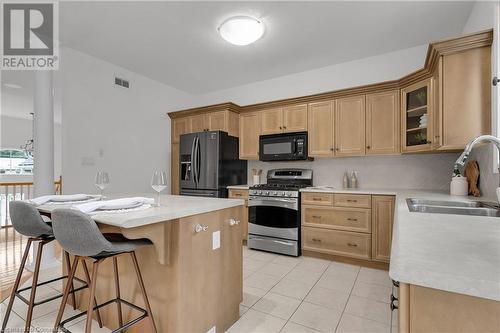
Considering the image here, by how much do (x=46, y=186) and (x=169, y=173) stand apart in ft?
6.55

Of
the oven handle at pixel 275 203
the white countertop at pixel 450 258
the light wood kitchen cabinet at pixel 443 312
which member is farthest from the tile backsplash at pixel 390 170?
the light wood kitchen cabinet at pixel 443 312

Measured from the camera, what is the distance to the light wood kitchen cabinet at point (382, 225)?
9.02 ft

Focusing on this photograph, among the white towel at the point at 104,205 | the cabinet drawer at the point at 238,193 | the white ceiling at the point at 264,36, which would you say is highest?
the white ceiling at the point at 264,36

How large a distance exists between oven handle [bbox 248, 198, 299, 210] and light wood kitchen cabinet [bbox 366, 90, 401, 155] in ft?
3.79

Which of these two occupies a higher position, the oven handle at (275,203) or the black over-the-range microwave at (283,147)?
the black over-the-range microwave at (283,147)

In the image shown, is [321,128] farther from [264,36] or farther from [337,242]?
[337,242]

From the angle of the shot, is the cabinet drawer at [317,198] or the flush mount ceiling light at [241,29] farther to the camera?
the cabinet drawer at [317,198]

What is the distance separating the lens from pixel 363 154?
3.16 metres

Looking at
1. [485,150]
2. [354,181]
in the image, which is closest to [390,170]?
[354,181]

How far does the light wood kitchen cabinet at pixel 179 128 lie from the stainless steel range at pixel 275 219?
5.83ft

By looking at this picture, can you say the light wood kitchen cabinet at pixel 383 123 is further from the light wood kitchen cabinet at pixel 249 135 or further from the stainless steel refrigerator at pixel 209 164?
the stainless steel refrigerator at pixel 209 164

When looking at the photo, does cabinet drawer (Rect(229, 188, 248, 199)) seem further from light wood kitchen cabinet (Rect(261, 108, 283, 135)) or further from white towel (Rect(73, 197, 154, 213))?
white towel (Rect(73, 197, 154, 213))

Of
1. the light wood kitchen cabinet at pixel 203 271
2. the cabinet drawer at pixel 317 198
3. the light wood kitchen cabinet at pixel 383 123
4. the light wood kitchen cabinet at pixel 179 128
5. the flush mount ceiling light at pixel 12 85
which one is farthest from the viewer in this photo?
the flush mount ceiling light at pixel 12 85

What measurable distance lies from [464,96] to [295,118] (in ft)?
6.42
